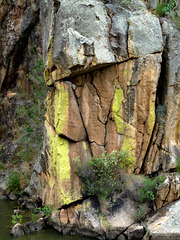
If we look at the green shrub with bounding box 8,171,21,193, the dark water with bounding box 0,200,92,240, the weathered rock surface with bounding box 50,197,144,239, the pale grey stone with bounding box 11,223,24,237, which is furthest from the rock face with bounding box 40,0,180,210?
the green shrub with bounding box 8,171,21,193

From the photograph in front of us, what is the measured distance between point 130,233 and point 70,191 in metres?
2.32

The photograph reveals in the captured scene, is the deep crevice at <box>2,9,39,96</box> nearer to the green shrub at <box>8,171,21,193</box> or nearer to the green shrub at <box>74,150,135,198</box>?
the green shrub at <box>8,171,21,193</box>

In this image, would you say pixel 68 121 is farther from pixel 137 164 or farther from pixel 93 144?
pixel 137 164

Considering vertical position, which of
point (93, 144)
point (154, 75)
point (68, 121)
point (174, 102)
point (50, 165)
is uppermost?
point (154, 75)

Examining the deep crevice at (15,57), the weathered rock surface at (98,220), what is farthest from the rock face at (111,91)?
the deep crevice at (15,57)

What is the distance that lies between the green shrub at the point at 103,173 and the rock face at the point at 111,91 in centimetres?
33

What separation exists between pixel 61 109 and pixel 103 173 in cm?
263

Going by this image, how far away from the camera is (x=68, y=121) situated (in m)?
10.1

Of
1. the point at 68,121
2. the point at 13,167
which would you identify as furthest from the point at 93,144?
the point at 13,167

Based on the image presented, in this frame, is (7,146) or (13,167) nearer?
(13,167)

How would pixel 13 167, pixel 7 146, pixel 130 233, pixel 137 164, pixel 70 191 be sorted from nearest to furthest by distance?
pixel 130 233, pixel 70 191, pixel 137 164, pixel 13 167, pixel 7 146

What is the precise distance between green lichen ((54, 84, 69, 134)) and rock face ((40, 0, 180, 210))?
0.03 metres

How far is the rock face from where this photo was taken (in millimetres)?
9969

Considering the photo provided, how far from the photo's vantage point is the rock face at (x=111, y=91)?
32.7ft
